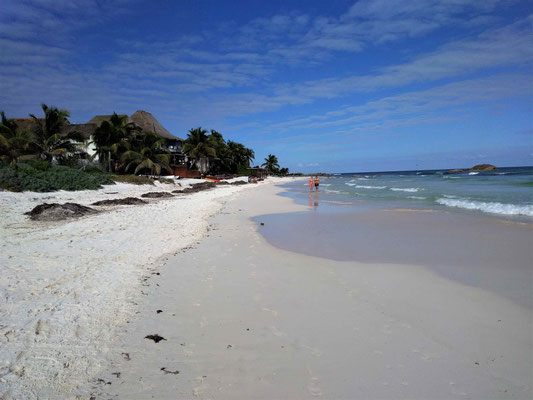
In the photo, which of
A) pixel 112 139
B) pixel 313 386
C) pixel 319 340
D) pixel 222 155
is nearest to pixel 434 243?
pixel 319 340

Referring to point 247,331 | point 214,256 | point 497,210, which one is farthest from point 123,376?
point 497,210

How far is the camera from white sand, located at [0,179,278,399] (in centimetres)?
262

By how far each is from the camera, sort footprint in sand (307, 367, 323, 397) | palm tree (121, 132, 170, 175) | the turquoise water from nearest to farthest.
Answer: footprint in sand (307, 367, 323, 397) → the turquoise water → palm tree (121, 132, 170, 175)

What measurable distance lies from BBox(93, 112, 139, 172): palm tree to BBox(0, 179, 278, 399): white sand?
25582 millimetres

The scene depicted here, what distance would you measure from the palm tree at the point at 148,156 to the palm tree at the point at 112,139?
1.24m

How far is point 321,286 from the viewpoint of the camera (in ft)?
16.0

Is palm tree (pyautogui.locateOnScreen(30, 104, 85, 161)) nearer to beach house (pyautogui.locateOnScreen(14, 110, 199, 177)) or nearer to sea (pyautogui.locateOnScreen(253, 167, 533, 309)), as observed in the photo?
beach house (pyautogui.locateOnScreen(14, 110, 199, 177))

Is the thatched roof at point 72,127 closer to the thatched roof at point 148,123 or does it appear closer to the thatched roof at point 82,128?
the thatched roof at point 82,128

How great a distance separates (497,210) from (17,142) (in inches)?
1294

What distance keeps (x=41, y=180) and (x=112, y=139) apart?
58.6 ft

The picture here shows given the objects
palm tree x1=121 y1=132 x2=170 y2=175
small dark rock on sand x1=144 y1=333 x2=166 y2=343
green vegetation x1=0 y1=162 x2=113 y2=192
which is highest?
palm tree x1=121 y1=132 x2=170 y2=175

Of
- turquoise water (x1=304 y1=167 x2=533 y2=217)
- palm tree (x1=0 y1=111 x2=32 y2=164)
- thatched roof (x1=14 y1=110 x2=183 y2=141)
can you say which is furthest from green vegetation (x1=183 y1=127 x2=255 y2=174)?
palm tree (x1=0 y1=111 x2=32 y2=164)

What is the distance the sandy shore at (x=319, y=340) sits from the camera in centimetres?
258

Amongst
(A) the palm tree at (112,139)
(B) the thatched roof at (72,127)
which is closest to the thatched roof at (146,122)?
(B) the thatched roof at (72,127)
